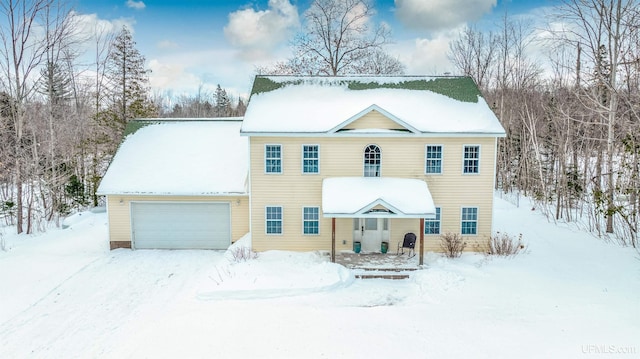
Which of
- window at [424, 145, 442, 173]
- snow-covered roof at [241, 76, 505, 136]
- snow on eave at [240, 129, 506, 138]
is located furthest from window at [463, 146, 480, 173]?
window at [424, 145, 442, 173]

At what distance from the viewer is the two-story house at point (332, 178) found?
1411 centimetres

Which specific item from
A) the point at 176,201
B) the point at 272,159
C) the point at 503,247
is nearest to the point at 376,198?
the point at 272,159

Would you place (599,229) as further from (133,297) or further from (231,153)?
(133,297)

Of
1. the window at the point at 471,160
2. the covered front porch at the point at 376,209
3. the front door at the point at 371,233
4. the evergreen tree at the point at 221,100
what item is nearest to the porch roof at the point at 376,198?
the covered front porch at the point at 376,209

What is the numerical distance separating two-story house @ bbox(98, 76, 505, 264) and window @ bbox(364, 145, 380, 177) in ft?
0.13

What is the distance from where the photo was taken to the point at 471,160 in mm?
14430

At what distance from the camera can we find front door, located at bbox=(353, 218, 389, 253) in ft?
48.3

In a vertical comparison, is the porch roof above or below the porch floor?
above

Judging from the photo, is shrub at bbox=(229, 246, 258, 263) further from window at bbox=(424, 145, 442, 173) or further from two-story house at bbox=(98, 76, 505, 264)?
window at bbox=(424, 145, 442, 173)

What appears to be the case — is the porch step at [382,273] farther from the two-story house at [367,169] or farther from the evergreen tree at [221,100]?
the evergreen tree at [221,100]

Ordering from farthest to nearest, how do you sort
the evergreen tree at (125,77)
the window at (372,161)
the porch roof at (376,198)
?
the evergreen tree at (125,77)
the window at (372,161)
the porch roof at (376,198)

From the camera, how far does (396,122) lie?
14141 mm

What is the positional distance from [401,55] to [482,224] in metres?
22.0

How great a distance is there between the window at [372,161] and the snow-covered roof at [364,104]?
1.40 metres
